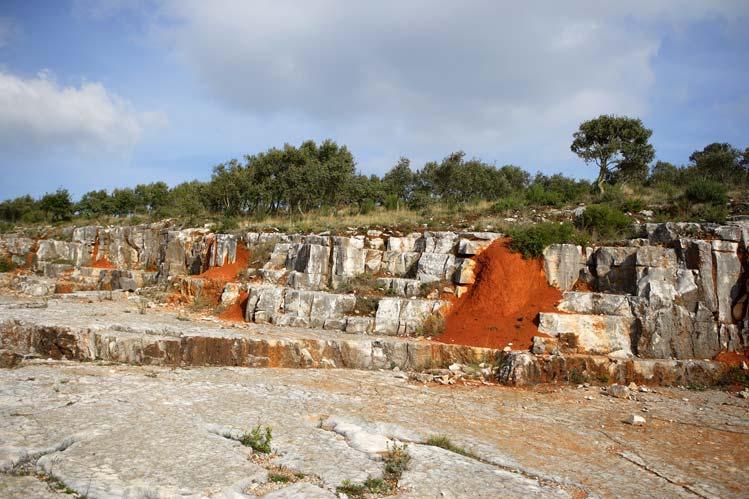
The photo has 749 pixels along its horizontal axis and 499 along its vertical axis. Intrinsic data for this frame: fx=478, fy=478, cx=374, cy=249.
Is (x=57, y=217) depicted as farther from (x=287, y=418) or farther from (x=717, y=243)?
(x=717, y=243)

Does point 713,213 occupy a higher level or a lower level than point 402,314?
higher

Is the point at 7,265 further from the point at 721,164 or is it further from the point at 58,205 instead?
the point at 721,164

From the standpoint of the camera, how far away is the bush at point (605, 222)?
2089cm

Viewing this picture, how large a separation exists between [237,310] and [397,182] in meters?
26.0

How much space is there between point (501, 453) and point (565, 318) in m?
8.68

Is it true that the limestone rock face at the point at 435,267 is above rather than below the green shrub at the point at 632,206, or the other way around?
below

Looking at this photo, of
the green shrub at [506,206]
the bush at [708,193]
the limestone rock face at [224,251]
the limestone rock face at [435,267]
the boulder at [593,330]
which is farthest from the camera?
the green shrub at [506,206]

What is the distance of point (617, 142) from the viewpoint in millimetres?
31594

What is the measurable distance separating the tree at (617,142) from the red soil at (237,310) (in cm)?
2453

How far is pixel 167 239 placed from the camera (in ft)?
89.9

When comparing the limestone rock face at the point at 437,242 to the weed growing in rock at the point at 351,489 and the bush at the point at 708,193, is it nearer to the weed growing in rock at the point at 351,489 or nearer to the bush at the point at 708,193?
the bush at the point at 708,193

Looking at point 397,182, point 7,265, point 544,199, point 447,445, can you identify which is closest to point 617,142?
point 544,199

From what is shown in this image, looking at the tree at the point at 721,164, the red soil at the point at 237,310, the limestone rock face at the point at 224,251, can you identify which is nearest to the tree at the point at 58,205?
the limestone rock face at the point at 224,251

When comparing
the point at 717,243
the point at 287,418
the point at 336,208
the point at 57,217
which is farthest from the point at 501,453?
the point at 57,217
